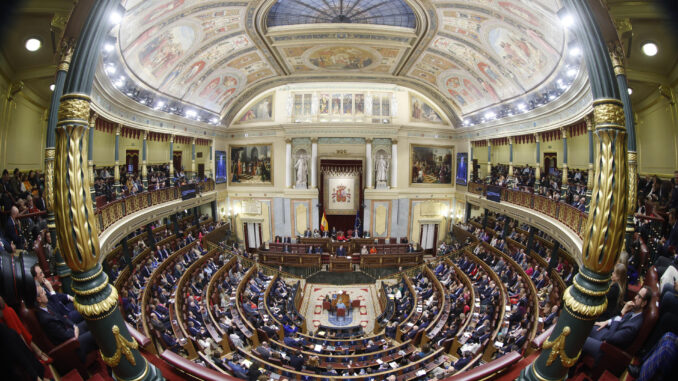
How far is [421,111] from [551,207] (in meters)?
12.3

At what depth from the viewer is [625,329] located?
236 cm

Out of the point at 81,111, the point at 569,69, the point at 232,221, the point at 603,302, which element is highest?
the point at 569,69

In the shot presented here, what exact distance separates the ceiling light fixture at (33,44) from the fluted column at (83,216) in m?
0.58

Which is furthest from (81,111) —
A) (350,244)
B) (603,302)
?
(350,244)

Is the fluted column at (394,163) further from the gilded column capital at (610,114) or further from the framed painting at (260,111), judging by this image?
the gilded column capital at (610,114)

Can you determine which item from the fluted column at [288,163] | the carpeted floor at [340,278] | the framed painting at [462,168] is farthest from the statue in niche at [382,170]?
the carpeted floor at [340,278]

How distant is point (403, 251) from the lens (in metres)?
19.2

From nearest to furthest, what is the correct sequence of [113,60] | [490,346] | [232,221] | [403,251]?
[490,346]
[113,60]
[403,251]
[232,221]

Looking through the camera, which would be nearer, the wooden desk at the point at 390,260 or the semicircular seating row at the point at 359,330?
the semicircular seating row at the point at 359,330

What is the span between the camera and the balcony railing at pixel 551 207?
905 centimetres

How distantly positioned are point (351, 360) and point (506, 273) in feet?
29.5

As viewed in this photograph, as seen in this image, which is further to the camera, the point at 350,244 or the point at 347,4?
the point at 350,244

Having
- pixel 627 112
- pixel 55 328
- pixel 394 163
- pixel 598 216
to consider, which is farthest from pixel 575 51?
pixel 55 328

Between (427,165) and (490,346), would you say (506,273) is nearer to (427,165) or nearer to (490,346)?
(490,346)
